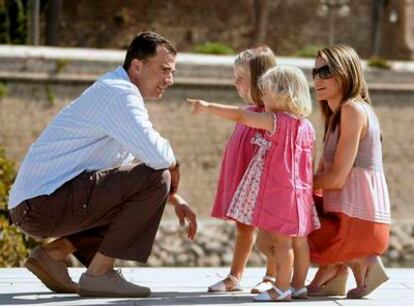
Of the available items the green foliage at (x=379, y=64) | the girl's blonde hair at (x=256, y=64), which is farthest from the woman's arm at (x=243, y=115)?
the green foliage at (x=379, y=64)

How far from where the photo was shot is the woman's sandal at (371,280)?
20.3ft

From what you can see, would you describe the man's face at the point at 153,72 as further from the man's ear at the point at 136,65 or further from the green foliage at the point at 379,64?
the green foliage at the point at 379,64

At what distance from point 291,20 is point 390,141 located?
6.54 meters

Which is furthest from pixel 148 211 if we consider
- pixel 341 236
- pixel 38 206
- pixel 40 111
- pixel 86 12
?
pixel 86 12

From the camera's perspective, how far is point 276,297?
598 cm

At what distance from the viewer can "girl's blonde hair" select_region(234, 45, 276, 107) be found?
21.5 ft

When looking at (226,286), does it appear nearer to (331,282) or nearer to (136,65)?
(331,282)

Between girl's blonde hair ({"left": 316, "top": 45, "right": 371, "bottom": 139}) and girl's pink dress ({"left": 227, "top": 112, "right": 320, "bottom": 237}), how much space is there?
264 mm

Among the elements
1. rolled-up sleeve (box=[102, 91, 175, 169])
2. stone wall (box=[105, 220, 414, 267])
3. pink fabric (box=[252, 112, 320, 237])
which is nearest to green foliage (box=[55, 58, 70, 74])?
stone wall (box=[105, 220, 414, 267])

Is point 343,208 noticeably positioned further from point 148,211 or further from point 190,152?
point 190,152

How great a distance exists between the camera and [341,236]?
6.20 m

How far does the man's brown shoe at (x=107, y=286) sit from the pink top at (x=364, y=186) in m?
1.04

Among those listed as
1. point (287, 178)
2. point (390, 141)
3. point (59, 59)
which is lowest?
point (390, 141)

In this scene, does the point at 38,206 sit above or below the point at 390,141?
above
